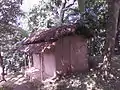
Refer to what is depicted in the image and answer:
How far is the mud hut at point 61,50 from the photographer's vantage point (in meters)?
14.3

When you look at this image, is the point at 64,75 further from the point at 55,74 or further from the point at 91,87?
the point at 91,87

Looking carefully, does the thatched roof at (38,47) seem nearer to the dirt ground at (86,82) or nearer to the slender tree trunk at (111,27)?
the dirt ground at (86,82)

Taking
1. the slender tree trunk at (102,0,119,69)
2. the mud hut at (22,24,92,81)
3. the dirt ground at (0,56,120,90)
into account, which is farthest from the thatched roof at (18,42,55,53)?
the slender tree trunk at (102,0,119,69)

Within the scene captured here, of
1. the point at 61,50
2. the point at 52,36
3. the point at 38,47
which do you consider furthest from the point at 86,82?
the point at 38,47

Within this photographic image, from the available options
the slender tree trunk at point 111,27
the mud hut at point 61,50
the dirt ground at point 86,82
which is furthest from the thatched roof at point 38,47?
the slender tree trunk at point 111,27

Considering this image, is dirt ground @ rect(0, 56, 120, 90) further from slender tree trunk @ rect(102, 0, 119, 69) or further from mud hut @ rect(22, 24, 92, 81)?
mud hut @ rect(22, 24, 92, 81)

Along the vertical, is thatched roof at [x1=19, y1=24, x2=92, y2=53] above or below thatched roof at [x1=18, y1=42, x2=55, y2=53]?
above

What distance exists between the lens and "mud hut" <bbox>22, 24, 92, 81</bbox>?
14.3 meters

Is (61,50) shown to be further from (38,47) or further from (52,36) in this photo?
(38,47)

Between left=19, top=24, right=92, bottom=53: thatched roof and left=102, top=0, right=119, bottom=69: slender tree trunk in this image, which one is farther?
left=19, top=24, right=92, bottom=53: thatched roof

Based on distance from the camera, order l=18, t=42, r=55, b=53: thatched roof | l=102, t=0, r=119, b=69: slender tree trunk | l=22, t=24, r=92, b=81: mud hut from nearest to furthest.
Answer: l=102, t=0, r=119, b=69: slender tree trunk → l=18, t=42, r=55, b=53: thatched roof → l=22, t=24, r=92, b=81: mud hut

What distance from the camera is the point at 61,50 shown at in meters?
14.5

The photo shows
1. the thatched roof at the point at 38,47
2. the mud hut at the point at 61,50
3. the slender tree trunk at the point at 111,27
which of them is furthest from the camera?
the mud hut at the point at 61,50

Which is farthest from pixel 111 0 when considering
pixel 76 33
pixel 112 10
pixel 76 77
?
pixel 76 77
